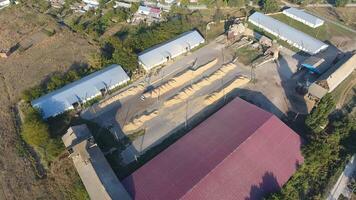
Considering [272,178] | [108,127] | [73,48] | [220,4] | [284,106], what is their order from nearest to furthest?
[272,178], [108,127], [284,106], [73,48], [220,4]

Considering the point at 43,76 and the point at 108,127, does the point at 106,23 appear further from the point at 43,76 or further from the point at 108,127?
the point at 108,127

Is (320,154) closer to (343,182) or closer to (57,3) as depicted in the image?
(343,182)

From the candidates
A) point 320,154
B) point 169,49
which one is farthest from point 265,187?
point 169,49

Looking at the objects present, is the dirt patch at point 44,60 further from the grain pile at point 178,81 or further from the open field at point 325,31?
the open field at point 325,31

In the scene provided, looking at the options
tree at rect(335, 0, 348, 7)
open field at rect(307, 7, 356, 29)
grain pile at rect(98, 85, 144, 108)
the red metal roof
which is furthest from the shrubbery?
tree at rect(335, 0, 348, 7)

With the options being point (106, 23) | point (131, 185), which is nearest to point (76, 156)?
point (131, 185)
